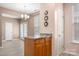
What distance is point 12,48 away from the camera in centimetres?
184

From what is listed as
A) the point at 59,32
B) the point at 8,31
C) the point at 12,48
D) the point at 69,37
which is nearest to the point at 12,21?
the point at 8,31

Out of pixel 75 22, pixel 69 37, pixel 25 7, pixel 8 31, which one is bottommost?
pixel 69 37

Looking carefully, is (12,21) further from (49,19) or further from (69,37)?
(69,37)

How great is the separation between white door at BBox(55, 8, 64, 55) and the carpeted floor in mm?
636

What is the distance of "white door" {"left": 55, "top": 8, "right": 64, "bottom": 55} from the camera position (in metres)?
1.97

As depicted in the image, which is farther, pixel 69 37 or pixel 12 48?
pixel 69 37

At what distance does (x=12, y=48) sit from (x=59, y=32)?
85 centimetres

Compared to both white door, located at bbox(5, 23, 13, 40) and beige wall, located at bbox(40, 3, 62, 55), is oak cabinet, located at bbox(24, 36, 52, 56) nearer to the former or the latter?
beige wall, located at bbox(40, 3, 62, 55)

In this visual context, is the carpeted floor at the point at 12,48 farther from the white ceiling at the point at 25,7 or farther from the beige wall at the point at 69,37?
the beige wall at the point at 69,37

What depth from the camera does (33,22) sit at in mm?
1902

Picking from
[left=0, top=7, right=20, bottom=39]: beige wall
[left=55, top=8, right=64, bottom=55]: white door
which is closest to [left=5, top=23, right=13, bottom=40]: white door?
[left=0, top=7, right=20, bottom=39]: beige wall

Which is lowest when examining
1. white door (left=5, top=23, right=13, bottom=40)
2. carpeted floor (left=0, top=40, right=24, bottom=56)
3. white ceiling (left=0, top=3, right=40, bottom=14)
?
carpeted floor (left=0, top=40, right=24, bottom=56)

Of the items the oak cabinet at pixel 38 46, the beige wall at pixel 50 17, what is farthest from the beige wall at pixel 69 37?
the oak cabinet at pixel 38 46

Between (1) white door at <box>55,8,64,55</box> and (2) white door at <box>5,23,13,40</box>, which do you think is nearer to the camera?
(2) white door at <box>5,23,13,40</box>
